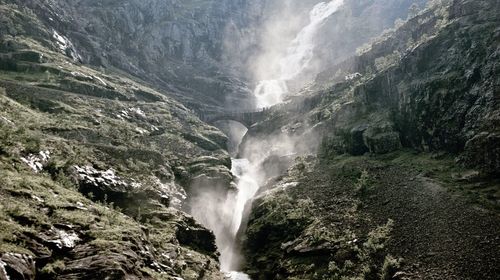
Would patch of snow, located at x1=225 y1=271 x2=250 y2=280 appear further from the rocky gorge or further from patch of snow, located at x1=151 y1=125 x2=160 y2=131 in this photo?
patch of snow, located at x1=151 y1=125 x2=160 y2=131

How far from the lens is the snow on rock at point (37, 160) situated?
2082 inches

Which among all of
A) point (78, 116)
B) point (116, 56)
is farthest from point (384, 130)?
point (116, 56)

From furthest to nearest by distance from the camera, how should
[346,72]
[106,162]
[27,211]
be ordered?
[346,72], [106,162], [27,211]

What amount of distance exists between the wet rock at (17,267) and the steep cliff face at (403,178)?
110ft

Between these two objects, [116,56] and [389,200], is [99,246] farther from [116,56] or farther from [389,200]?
[116,56]

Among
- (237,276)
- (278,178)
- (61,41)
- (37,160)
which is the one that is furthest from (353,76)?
(37,160)

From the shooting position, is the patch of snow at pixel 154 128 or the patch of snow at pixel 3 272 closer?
the patch of snow at pixel 3 272

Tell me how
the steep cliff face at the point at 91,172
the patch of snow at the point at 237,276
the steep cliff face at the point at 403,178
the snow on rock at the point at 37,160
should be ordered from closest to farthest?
the steep cliff face at the point at 91,172 < the steep cliff face at the point at 403,178 < the snow on rock at the point at 37,160 < the patch of snow at the point at 237,276

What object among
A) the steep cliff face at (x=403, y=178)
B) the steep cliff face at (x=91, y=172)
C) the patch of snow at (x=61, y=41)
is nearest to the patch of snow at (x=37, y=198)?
the steep cliff face at (x=91, y=172)

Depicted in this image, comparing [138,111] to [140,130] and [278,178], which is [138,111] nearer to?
[140,130]

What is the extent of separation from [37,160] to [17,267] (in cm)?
2769

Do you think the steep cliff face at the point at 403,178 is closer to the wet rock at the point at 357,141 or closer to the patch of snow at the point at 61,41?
the wet rock at the point at 357,141

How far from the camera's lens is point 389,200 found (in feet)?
214

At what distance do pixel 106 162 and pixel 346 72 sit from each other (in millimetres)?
103094
